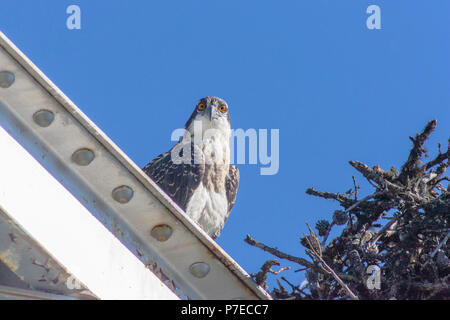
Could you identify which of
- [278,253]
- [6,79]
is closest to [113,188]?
[6,79]

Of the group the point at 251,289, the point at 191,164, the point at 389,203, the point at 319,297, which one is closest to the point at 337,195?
the point at 389,203

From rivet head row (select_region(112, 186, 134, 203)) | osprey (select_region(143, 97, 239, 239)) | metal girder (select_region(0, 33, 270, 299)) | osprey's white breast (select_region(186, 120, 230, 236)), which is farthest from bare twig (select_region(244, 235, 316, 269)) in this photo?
rivet head row (select_region(112, 186, 134, 203))

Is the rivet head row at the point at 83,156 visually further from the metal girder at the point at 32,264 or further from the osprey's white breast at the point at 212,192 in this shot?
the osprey's white breast at the point at 212,192

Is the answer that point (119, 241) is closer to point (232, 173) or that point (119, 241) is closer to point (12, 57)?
point (12, 57)

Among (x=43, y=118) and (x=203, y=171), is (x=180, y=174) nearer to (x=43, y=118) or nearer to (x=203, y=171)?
(x=203, y=171)

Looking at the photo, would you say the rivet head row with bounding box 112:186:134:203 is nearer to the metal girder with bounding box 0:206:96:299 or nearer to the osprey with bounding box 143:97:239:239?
the metal girder with bounding box 0:206:96:299

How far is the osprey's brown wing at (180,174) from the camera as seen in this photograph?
24.1 feet

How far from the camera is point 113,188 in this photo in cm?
237

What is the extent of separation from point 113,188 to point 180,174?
5074 mm

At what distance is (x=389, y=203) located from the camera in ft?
18.5

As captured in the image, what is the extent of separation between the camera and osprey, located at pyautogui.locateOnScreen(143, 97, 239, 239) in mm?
7371

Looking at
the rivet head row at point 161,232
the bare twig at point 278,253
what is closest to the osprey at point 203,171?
the bare twig at point 278,253

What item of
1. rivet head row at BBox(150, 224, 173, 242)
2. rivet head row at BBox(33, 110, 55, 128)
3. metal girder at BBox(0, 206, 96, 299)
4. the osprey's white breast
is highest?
the osprey's white breast

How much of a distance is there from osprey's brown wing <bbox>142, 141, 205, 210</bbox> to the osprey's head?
564 millimetres
